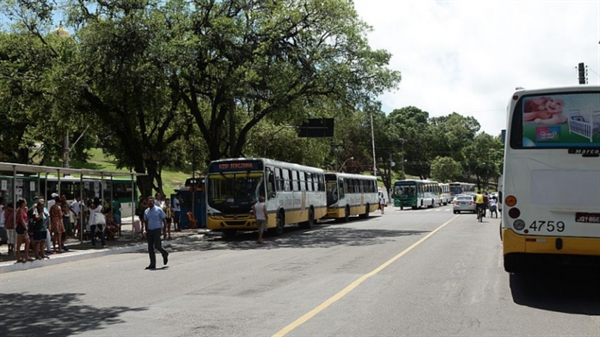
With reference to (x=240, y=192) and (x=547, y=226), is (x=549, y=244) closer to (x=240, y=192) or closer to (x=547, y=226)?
(x=547, y=226)

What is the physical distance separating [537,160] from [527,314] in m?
2.45

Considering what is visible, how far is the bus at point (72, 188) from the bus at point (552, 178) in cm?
1515

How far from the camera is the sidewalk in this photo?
16.3 metres

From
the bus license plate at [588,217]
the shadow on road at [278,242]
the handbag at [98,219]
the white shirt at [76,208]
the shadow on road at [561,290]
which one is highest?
the white shirt at [76,208]

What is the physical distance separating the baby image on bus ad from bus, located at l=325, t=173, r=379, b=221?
27406 mm

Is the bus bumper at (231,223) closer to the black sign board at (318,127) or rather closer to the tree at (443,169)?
the black sign board at (318,127)

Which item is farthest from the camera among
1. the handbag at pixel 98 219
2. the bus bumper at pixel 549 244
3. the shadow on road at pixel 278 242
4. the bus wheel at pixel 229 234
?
the bus wheel at pixel 229 234

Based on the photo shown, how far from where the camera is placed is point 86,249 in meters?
20.5

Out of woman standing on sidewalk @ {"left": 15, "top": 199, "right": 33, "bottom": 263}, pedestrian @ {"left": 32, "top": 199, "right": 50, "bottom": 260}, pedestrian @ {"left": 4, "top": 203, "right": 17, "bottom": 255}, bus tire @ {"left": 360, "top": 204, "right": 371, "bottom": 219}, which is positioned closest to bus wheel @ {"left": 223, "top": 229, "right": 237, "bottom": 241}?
pedestrian @ {"left": 4, "top": 203, "right": 17, "bottom": 255}

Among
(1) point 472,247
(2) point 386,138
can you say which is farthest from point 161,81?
(2) point 386,138

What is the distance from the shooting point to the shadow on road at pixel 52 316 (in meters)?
8.07

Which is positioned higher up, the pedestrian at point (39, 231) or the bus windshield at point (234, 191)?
the bus windshield at point (234, 191)

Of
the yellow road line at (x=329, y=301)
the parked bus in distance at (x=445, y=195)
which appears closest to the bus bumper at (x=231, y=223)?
the yellow road line at (x=329, y=301)

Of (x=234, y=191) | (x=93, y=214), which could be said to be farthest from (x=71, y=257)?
(x=234, y=191)
